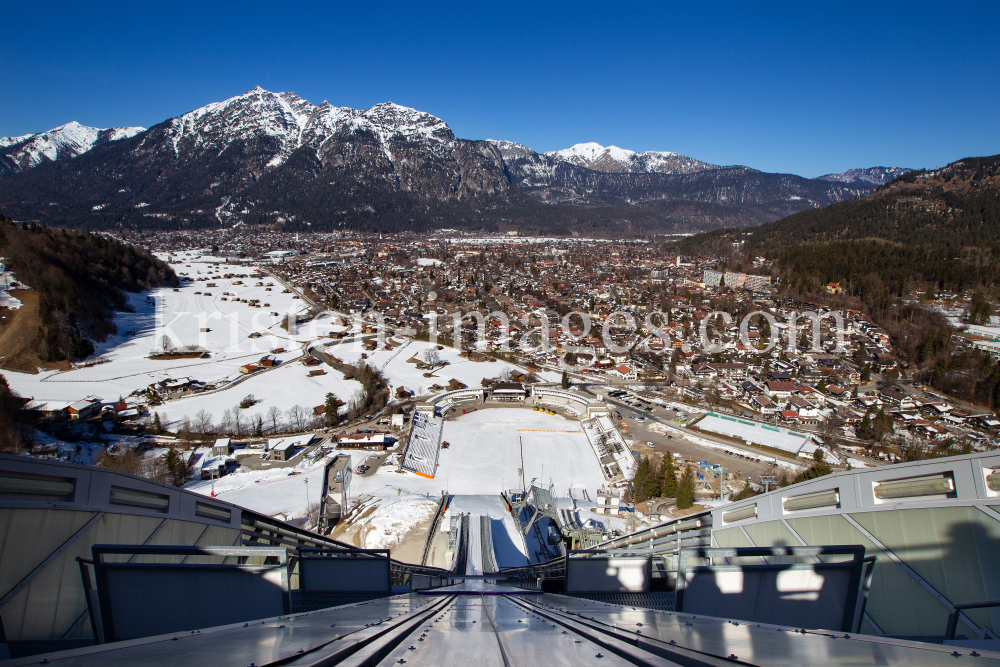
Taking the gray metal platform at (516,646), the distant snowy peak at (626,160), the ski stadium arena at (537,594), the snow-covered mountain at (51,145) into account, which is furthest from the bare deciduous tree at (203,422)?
the distant snowy peak at (626,160)

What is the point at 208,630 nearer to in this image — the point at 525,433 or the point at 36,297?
the point at 525,433

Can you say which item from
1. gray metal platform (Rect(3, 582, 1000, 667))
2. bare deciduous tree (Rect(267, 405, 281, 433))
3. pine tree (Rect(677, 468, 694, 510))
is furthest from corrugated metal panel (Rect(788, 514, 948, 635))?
bare deciduous tree (Rect(267, 405, 281, 433))

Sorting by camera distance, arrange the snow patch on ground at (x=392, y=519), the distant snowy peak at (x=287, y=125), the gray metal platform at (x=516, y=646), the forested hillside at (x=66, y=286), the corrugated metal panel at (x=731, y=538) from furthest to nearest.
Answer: the distant snowy peak at (x=287, y=125), the forested hillside at (x=66, y=286), the snow patch on ground at (x=392, y=519), the corrugated metal panel at (x=731, y=538), the gray metal platform at (x=516, y=646)

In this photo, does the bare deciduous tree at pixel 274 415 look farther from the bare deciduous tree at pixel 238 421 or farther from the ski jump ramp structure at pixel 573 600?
the ski jump ramp structure at pixel 573 600

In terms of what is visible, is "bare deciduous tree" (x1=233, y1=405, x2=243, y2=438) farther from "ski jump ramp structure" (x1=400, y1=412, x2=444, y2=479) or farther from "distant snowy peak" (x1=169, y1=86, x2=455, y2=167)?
"distant snowy peak" (x1=169, y1=86, x2=455, y2=167)

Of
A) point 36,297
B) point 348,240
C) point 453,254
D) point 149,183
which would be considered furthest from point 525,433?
point 149,183

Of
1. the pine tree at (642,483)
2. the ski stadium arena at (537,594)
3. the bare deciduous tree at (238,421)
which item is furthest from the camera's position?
the bare deciduous tree at (238,421)

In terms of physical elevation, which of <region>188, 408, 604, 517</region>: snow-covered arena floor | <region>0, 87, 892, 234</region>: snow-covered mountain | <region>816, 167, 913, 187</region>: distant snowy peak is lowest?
<region>188, 408, 604, 517</region>: snow-covered arena floor
